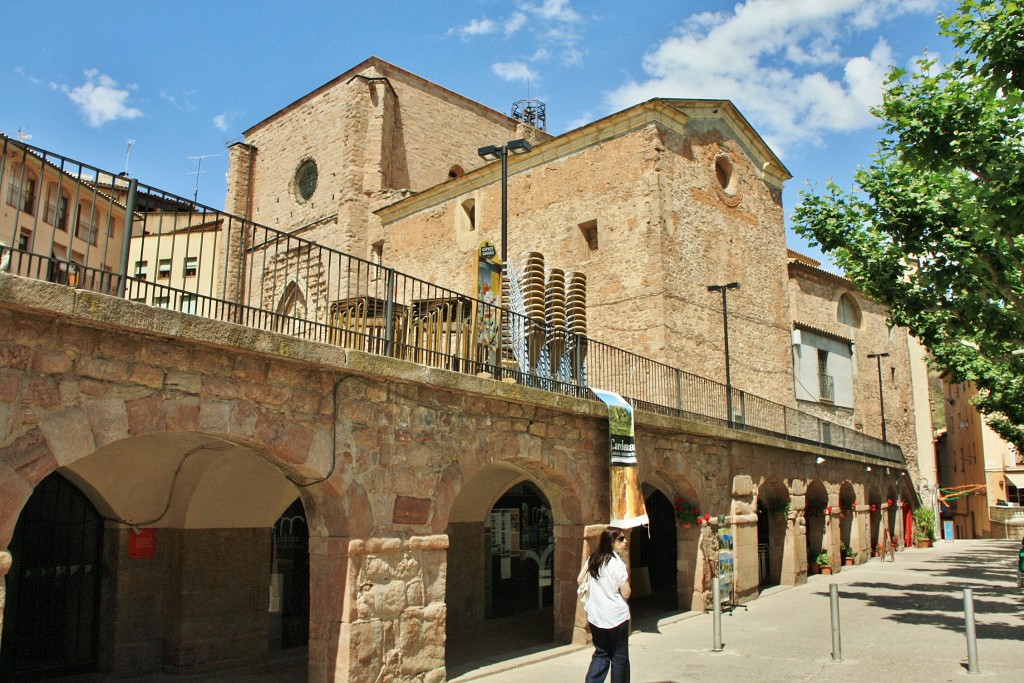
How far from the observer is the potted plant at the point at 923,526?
31844 millimetres

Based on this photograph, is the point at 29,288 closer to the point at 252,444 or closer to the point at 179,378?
the point at 179,378

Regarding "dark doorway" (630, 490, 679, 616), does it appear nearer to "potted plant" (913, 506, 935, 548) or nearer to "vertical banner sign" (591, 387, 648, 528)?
"vertical banner sign" (591, 387, 648, 528)

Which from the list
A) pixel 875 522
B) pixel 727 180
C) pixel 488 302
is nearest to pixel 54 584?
pixel 488 302

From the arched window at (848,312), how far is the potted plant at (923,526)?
863cm

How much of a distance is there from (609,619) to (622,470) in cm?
396

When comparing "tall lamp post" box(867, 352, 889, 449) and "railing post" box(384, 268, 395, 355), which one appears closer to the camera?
"railing post" box(384, 268, 395, 355)

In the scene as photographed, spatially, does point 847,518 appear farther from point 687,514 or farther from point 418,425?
point 418,425

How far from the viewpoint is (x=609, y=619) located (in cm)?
661

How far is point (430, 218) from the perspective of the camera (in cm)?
2412

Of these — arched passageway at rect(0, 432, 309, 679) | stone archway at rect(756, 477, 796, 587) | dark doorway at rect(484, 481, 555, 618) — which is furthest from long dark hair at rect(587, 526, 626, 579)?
stone archway at rect(756, 477, 796, 587)

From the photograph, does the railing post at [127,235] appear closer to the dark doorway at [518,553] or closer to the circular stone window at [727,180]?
the dark doorway at [518,553]

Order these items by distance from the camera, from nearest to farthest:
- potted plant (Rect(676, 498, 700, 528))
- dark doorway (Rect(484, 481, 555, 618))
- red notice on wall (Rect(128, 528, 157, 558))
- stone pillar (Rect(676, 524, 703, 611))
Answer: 1. red notice on wall (Rect(128, 528, 157, 558))
2. potted plant (Rect(676, 498, 700, 528))
3. stone pillar (Rect(676, 524, 703, 611))
4. dark doorway (Rect(484, 481, 555, 618))

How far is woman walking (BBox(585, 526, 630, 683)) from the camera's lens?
6621mm

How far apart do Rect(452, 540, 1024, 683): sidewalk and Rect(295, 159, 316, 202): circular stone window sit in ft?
64.0
